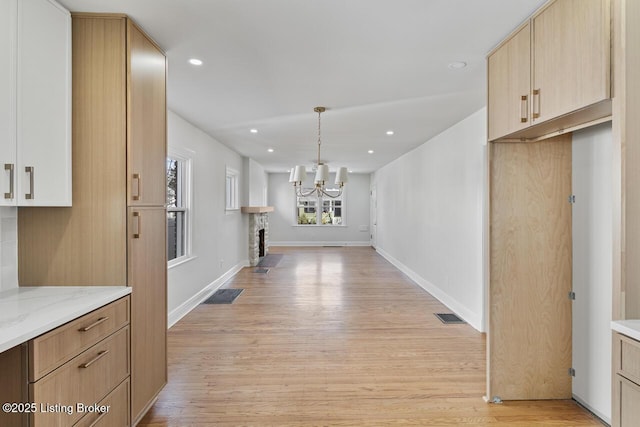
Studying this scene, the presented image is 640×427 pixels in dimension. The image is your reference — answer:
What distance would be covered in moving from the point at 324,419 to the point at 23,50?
2763mm

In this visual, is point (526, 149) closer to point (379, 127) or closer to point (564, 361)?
point (564, 361)

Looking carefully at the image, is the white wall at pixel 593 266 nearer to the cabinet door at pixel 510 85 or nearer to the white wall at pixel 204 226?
the cabinet door at pixel 510 85

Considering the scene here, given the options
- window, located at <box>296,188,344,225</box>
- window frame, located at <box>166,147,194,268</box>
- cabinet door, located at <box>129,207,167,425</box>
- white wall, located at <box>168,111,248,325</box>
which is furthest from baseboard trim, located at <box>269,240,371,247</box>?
cabinet door, located at <box>129,207,167,425</box>

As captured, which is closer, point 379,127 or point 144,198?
point 144,198

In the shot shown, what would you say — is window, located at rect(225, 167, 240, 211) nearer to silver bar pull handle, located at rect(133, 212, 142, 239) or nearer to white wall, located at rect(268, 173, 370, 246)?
white wall, located at rect(268, 173, 370, 246)

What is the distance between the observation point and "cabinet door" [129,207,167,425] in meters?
1.95

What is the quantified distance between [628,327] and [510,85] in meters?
1.54

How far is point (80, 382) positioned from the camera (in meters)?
1.53

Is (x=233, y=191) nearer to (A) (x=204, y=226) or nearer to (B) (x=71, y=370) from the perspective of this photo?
(A) (x=204, y=226)

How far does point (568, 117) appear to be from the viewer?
1.75 m

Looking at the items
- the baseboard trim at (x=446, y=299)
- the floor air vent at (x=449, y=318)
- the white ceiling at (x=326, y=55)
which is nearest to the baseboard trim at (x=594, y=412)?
the baseboard trim at (x=446, y=299)

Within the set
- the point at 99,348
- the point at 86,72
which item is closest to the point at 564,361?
the point at 99,348

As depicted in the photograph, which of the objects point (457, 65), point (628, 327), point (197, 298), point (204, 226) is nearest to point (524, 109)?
point (457, 65)

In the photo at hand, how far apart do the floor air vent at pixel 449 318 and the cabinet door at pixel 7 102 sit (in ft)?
13.7
